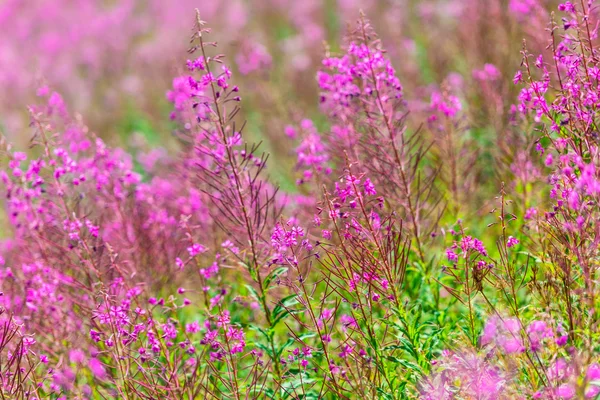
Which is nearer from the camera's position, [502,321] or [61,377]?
[502,321]

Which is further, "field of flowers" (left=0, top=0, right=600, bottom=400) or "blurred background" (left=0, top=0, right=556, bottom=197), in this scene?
"blurred background" (left=0, top=0, right=556, bottom=197)

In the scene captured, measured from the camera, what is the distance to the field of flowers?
3738 millimetres

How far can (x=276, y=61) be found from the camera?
1433cm

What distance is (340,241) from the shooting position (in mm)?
3588

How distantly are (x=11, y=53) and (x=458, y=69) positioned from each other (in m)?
14.5

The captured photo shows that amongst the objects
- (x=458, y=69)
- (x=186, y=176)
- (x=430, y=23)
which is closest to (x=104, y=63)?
(x=430, y=23)

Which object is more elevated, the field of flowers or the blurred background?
the blurred background

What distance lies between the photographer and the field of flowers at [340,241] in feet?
12.3

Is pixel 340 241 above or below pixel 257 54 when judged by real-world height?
below

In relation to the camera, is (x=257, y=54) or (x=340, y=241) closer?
(x=340, y=241)

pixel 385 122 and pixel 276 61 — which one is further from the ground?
pixel 276 61

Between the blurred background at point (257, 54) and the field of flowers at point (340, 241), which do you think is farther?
the blurred background at point (257, 54)

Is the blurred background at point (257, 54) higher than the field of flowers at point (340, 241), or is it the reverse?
the blurred background at point (257, 54)

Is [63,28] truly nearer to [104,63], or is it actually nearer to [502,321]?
[104,63]
